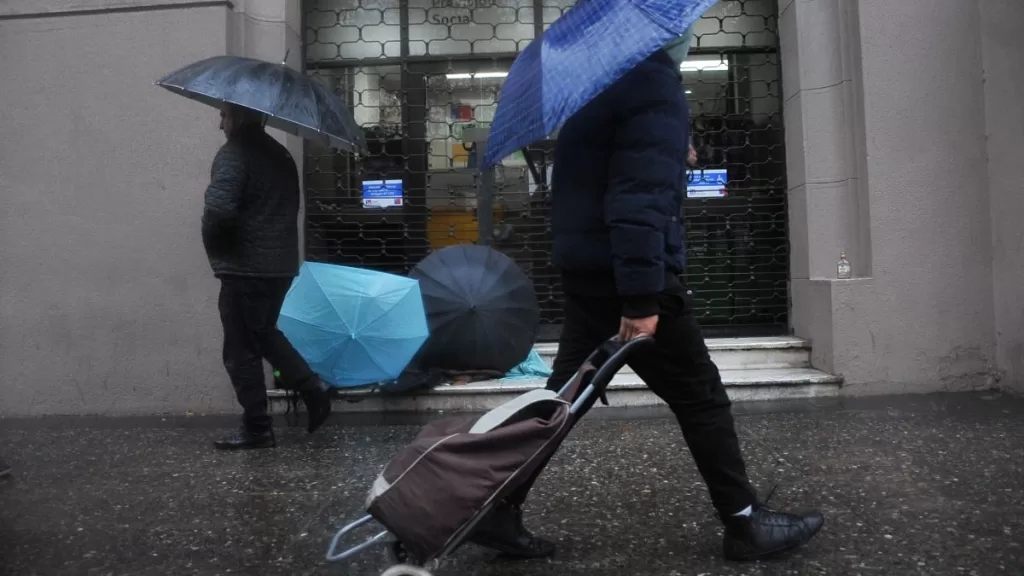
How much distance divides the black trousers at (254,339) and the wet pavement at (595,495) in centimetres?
42

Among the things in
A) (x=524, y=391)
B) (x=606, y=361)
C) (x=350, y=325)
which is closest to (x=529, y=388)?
(x=524, y=391)

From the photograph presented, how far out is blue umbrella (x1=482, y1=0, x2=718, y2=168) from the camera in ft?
8.09

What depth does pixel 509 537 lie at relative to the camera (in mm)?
2926

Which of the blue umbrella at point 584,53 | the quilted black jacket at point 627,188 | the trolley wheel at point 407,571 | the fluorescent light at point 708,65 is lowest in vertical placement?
the trolley wheel at point 407,571

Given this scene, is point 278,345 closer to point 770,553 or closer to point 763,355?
point 770,553

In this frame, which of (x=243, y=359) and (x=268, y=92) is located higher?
(x=268, y=92)

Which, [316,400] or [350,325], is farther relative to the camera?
[350,325]

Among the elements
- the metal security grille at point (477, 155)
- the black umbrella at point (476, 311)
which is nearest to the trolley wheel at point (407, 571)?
the black umbrella at point (476, 311)

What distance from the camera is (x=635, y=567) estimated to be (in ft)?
9.77

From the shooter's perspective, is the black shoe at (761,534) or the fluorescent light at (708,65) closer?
the black shoe at (761,534)

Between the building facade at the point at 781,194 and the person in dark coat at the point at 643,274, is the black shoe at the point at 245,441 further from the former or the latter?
the person in dark coat at the point at 643,274

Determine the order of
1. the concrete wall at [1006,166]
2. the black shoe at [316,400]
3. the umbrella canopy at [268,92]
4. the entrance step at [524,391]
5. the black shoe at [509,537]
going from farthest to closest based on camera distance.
A: the entrance step at [524,391]
the concrete wall at [1006,166]
the black shoe at [316,400]
the umbrella canopy at [268,92]
the black shoe at [509,537]

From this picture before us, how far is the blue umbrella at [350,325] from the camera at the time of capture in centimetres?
519

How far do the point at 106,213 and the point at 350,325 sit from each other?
233cm
